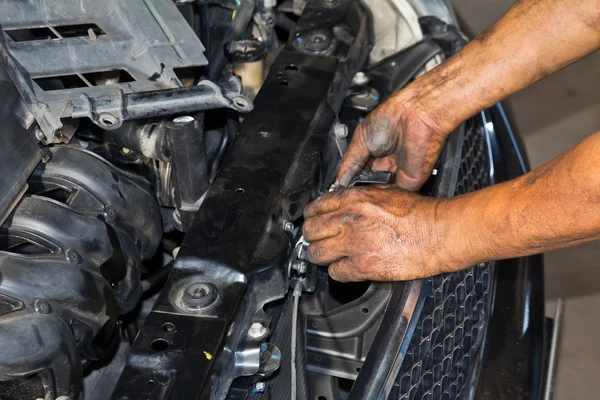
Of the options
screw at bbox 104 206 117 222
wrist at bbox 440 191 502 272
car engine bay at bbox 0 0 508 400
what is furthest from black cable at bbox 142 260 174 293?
wrist at bbox 440 191 502 272

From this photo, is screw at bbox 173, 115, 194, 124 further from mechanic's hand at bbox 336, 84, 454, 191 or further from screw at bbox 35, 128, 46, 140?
mechanic's hand at bbox 336, 84, 454, 191

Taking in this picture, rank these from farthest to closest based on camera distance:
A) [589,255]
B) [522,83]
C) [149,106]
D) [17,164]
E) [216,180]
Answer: [589,255], [522,83], [216,180], [149,106], [17,164]

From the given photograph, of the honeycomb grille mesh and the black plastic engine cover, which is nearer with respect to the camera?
the black plastic engine cover

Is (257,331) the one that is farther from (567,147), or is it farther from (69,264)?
(567,147)

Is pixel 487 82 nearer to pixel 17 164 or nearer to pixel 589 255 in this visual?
pixel 17 164

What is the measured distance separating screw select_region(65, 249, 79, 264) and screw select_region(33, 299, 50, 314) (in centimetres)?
9

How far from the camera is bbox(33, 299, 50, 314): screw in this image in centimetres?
124

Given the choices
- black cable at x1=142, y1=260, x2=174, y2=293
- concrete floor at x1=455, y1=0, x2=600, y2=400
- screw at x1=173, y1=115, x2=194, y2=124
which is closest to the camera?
screw at x1=173, y1=115, x2=194, y2=124

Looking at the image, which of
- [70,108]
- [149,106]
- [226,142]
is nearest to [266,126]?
[226,142]

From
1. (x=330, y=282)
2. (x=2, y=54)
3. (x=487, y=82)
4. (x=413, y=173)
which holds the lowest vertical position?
(x=330, y=282)

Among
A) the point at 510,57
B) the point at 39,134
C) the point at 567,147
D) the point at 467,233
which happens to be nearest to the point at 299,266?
the point at 467,233

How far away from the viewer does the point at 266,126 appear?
65.7 inches

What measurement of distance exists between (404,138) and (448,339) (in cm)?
45

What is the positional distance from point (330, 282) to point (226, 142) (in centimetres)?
40
